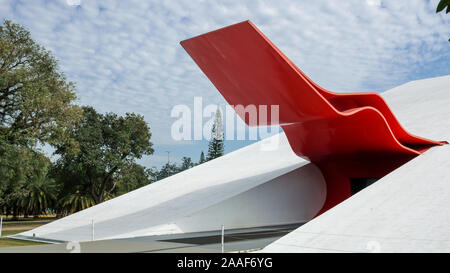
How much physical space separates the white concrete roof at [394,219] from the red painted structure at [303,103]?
4.51 feet

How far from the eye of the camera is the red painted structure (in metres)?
9.14

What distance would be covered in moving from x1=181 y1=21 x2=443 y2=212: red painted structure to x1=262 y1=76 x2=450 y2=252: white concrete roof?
1.38m

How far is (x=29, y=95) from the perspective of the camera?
15016 millimetres

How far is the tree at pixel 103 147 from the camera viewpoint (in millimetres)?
28875

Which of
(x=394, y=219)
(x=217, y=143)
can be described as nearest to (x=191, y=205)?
(x=394, y=219)

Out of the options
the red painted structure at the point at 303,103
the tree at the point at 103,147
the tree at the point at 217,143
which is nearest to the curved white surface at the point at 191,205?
the red painted structure at the point at 303,103

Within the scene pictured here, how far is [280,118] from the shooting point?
11.0 metres

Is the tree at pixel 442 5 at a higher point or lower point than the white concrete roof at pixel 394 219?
higher

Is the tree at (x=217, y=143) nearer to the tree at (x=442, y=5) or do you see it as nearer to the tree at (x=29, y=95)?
the tree at (x=29, y=95)

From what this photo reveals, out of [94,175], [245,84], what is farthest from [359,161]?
[94,175]

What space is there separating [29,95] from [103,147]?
15.4 m

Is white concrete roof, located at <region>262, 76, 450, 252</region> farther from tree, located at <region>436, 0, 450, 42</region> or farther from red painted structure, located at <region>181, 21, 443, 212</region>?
tree, located at <region>436, 0, 450, 42</region>
